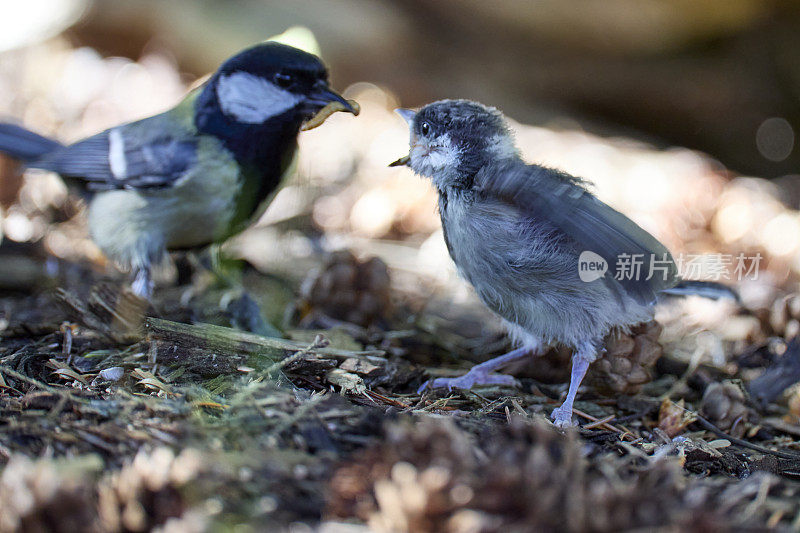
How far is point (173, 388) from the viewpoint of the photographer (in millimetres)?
1610

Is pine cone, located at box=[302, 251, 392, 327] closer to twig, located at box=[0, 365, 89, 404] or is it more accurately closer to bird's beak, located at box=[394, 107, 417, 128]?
bird's beak, located at box=[394, 107, 417, 128]

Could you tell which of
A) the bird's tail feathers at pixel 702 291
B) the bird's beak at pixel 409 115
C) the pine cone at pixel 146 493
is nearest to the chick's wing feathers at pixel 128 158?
the bird's beak at pixel 409 115

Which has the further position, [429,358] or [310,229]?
[310,229]

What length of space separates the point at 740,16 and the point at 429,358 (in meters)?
3.92

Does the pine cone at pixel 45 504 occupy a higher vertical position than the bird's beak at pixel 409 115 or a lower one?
lower

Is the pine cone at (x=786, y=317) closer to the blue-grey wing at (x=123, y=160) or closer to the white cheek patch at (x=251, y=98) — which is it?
the white cheek patch at (x=251, y=98)

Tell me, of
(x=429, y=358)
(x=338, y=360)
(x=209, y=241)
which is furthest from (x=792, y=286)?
(x=209, y=241)

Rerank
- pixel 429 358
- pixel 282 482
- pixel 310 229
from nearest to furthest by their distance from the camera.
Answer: pixel 282 482, pixel 429 358, pixel 310 229

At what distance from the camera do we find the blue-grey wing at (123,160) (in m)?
2.33

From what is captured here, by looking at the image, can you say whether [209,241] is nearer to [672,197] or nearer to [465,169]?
[465,169]

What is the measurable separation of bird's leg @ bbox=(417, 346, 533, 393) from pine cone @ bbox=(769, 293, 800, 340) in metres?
0.96

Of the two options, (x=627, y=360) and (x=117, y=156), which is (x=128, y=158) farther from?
(x=627, y=360)

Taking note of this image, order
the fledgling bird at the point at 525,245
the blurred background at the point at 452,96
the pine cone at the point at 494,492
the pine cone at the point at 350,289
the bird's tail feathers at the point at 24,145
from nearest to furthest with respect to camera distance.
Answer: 1. the pine cone at the point at 494,492
2. the fledgling bird at the point at 525,245
3. the pine cone at the point at 350,289
4. the bird's tail feathers at the point at 24,145
5. the blurred background at the point at 452,96

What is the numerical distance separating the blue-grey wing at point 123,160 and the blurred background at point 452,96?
0.47m
